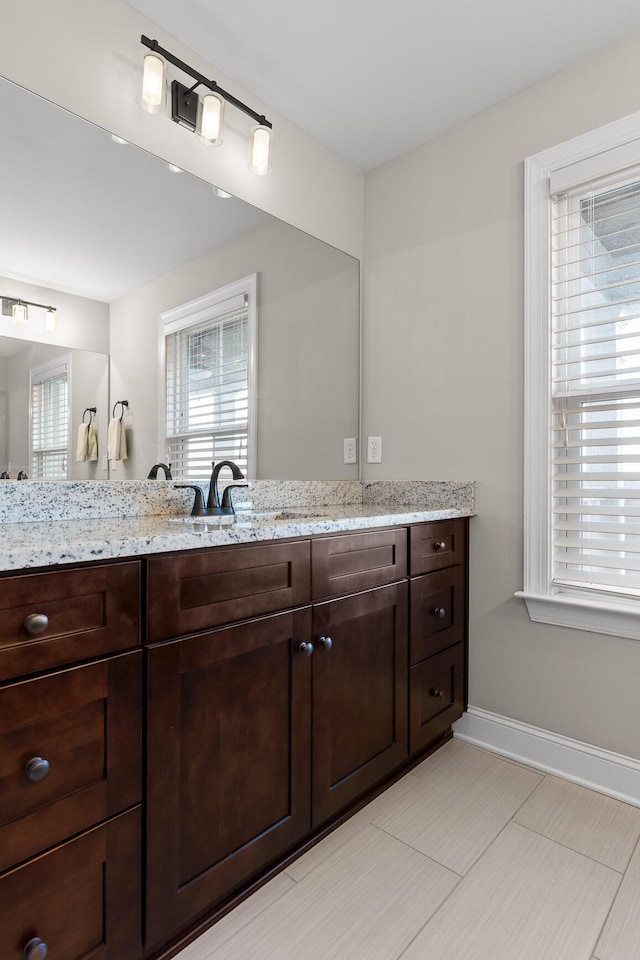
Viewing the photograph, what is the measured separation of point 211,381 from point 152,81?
0.91 meters

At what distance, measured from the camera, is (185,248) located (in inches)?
70.1

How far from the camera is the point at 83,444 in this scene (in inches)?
60.9

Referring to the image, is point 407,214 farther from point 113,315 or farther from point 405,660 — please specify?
point 405,660

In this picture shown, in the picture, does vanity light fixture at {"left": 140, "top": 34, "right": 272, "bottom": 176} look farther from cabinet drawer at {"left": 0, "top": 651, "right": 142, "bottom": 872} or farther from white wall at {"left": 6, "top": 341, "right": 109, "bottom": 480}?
cabinet drawer at {"left": 0, "top": 651, "right": 142, "bottom": 872}

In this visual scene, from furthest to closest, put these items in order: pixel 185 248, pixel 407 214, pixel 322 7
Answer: pixel 407 214 < pixel 185 248 < pixel 322 7

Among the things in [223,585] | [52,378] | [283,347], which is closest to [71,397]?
[52,378]

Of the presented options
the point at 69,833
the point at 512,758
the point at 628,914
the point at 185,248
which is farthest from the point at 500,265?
the point at 69,833

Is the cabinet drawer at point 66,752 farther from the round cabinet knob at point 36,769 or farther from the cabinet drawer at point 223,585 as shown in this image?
the cabinet drawer at point 223,585

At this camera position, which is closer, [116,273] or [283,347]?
[116,273]

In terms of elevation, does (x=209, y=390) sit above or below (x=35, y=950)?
above

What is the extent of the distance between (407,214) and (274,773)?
225 cm

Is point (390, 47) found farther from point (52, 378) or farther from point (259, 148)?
point (52, 378)

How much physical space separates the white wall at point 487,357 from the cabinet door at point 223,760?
39.1 inches

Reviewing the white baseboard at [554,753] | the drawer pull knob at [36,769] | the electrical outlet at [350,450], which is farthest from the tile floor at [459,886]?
the electrical outlet at [350,450]
